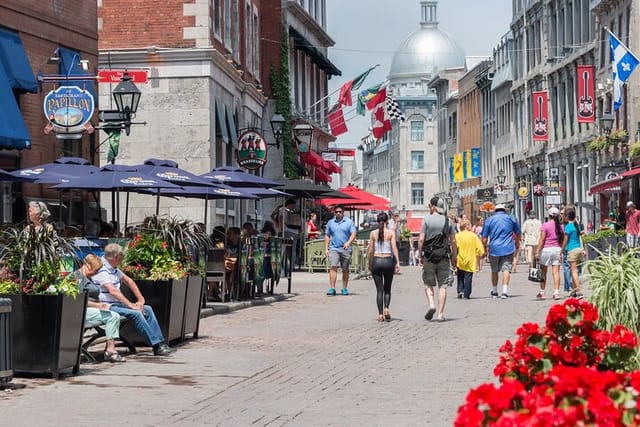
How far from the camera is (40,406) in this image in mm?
10750

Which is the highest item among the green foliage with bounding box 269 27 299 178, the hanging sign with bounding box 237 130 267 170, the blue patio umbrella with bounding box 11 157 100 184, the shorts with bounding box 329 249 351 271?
the green foliage with bounding box 269 27 299 178

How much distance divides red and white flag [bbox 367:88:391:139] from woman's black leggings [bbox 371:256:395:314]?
125 ft

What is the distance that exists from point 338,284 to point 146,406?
22343 mm

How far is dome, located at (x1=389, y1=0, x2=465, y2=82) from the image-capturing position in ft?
576

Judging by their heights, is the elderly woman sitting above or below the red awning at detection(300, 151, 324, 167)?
below

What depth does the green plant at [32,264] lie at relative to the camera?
1263 cm

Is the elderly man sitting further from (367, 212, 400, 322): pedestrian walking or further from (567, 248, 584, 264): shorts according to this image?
(567, 248, 584, 264): shorts

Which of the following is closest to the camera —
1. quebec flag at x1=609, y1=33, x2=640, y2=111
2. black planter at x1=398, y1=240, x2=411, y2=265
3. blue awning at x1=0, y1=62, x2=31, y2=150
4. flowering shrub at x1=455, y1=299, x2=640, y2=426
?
flowering shrub at x1=455, y1=299, x2=640, y2=426

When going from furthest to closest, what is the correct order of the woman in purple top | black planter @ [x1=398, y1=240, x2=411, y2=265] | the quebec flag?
black planter @ [x1=398, y1=240, x2=411, y2=265]
the quebec flag
the woman in purple top

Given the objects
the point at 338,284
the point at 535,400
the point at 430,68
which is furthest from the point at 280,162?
the point at 430,68

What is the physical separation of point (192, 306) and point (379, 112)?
43.6 metres

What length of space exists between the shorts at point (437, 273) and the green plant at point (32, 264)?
8.45 meters

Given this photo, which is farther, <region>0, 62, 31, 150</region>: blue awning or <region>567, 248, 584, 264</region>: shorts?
<region>567, 248, 584, 264</region>: shorts

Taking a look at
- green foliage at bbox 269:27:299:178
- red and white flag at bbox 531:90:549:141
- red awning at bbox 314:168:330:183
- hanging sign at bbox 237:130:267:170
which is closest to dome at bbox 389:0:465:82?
red and white flag at bbox 531:90:549:141
